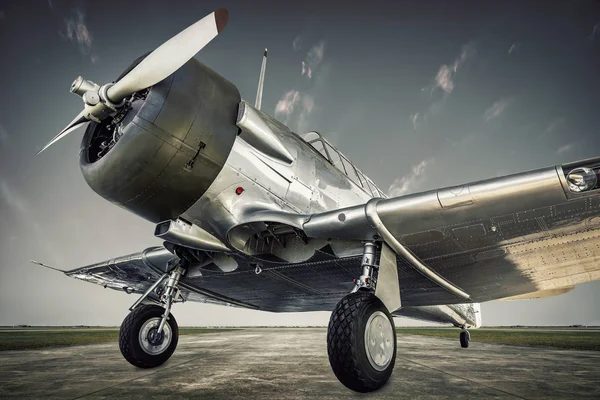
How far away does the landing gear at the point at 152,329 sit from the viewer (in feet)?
16.5

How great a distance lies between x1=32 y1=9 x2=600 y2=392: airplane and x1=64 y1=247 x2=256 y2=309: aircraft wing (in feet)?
3.93

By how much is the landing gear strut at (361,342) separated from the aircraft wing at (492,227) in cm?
77

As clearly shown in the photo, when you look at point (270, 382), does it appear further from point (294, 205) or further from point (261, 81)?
point (261, 81)

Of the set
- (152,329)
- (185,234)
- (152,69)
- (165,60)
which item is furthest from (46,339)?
(165,60)

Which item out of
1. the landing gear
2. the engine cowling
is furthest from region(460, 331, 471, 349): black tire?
the engine cowling

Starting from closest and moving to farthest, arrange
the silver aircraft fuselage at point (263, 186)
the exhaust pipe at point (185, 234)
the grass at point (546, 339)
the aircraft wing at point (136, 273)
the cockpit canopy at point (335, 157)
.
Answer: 1. the silver aircraft fuselage at point (263, 186)
2. the exhaust pipe at point (185, 234)
3. the cockpit canopy at point (335, 157)
4. the aircraft wing at point (136, 273)
5. the grass at point (546, 339)

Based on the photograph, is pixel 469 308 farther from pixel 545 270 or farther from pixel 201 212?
pixel 201 212

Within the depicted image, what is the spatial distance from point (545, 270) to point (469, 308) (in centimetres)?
647

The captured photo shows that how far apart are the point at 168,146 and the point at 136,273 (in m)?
4.82

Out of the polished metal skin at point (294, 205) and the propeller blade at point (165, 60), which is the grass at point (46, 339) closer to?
the polished metal skin at point (294, 205)

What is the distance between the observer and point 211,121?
3736 mm

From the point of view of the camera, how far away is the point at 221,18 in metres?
3.71

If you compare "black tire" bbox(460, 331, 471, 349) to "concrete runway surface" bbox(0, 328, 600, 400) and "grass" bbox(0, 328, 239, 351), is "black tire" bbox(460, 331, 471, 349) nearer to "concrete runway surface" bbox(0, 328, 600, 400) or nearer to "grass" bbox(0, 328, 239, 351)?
"concrete runway surface" bbox(0, 328, 600, 400)

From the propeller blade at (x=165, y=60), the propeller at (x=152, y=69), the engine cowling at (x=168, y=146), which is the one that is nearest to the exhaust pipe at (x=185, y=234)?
the engine cowling at (x=168, y=146)
